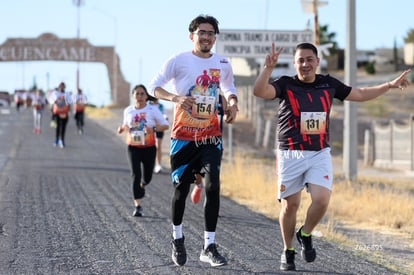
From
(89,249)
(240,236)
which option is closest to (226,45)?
(240,236)

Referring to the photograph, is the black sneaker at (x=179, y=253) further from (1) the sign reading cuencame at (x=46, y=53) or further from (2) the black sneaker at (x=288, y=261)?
(1) the sign reading cuencame at (x=46, y=53)

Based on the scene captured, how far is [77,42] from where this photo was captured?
205 feet

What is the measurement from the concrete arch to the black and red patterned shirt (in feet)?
182

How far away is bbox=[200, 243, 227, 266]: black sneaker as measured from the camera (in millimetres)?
6402

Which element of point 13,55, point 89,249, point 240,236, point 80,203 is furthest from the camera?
point 13,55

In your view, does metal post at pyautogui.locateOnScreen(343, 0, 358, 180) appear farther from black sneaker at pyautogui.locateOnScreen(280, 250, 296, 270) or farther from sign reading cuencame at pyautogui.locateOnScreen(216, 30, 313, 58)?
black sneaker at pyautogui.locateOnScreen(280, 250, 296, 270)

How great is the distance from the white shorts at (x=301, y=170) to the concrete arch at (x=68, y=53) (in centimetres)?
5534

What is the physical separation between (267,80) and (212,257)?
154 centimetres

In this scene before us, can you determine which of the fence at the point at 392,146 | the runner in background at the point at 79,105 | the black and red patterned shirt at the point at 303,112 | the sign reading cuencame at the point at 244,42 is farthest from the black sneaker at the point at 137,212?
the fence at the point at 392,146

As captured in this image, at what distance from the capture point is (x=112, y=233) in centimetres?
842

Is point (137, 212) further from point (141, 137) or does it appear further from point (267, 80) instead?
point (267, 80)

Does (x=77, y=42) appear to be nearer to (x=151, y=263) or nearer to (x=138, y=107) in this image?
(x=138, y=107)

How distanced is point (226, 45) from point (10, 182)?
628 cm

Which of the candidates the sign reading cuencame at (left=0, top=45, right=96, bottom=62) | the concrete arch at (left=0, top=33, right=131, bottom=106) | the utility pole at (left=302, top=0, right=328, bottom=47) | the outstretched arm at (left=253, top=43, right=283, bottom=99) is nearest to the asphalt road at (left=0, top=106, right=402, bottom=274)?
the outstretched arm at (left=253, top=43, right=283, bottom=99)
